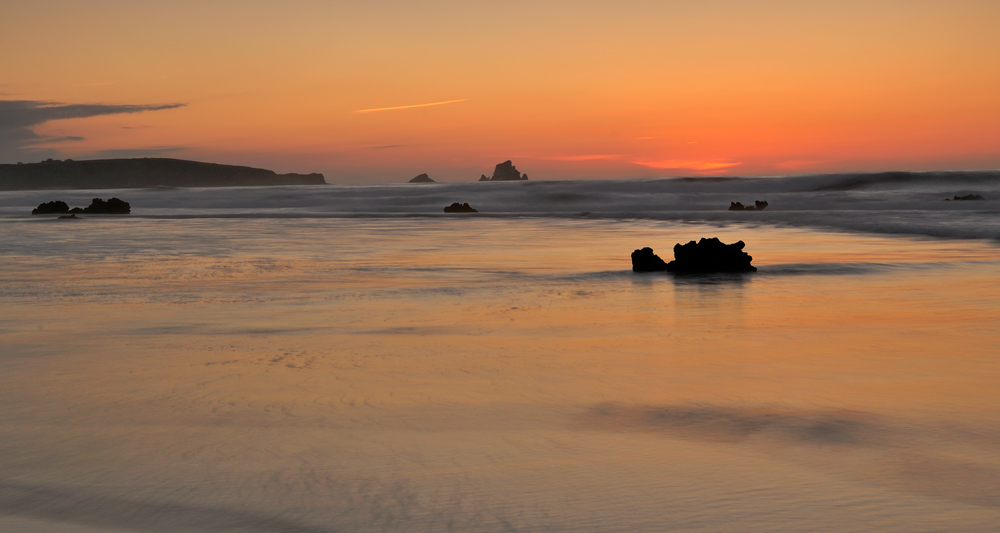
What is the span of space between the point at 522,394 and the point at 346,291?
4.22 m

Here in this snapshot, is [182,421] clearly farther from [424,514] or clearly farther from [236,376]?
[424,514]

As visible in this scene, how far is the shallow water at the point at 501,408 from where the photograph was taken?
2582 mm

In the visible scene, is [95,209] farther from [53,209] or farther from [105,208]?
[53,209]

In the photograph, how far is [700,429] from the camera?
3.35 meters

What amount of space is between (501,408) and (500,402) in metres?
0.09

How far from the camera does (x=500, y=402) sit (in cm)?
378

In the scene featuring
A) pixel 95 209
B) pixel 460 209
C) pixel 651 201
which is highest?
pixel 95 209

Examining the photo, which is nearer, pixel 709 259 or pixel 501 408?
pixel 501 408

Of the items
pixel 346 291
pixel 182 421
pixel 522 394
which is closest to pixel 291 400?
pixel 182 421

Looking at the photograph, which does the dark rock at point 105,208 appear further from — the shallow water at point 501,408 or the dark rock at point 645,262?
the dark rock at point 645,262

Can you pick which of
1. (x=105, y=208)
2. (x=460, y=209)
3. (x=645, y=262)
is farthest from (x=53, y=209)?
(x=645, y=262)

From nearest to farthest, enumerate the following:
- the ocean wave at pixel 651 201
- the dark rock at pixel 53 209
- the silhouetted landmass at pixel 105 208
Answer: the ocean wave at pixel 651 201, the silhouetted landmass at pixel 105 208, the dark rock at pixel 53 209

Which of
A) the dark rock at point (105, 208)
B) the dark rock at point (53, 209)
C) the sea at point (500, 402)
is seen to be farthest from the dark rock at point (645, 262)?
the dark rock at point (53, 209)

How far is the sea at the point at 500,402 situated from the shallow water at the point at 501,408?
0.02 metres
